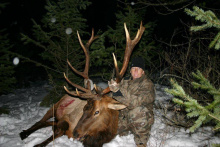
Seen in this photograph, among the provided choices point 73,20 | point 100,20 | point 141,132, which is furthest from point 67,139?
point 100,20

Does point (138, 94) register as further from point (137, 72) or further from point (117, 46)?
point (117, 46)

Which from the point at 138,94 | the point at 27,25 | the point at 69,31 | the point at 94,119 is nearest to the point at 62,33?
the point at 69,31

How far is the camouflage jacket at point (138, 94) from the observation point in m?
3.07

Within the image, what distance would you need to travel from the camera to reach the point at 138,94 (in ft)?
10.3

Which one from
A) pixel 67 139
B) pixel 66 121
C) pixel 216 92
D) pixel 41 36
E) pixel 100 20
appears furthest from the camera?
pixel 100 20

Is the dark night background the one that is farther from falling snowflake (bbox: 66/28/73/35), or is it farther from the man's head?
the man's head

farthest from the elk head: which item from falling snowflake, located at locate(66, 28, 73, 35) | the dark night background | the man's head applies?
the dark night background

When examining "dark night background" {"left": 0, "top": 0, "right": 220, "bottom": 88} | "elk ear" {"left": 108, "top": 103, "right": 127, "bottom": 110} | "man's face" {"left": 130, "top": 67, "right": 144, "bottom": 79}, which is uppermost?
"man's face" {"left": 130, "top": 67, "right": 144, "bottom": 79}

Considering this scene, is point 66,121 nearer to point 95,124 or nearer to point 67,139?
point 67,139

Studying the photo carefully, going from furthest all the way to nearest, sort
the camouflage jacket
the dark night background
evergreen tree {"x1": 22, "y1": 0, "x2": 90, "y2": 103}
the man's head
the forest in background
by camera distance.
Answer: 1. the dark night background
2. evergreen tree {"x1": 22, "y1": 0, "x2": 90, "y2": 103}
3. the forest in background
4. the man's head
5. the camouflage jacket

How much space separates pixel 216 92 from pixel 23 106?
241 inches

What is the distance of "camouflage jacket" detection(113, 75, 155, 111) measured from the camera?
3.07m

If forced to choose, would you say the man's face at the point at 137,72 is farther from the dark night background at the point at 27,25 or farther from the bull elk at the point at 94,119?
the dark night background at the point at 27,25

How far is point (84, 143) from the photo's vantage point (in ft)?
9.77
